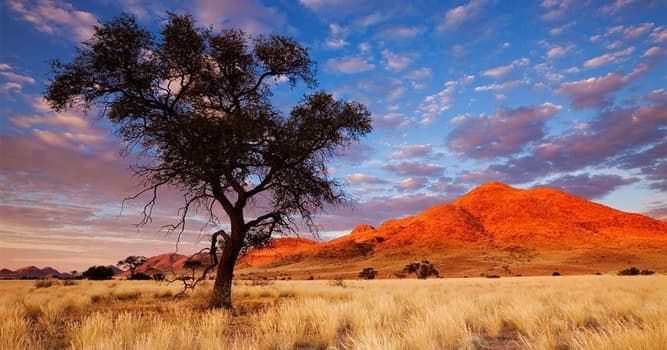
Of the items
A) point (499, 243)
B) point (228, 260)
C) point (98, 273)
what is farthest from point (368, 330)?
point (499, 243)

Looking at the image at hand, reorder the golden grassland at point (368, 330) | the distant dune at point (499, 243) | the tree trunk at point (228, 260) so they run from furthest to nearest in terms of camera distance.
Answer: the distant dune at point (499, 243) < the tree trunk at point (228, 260) < the golden grassland at point (368, 330)

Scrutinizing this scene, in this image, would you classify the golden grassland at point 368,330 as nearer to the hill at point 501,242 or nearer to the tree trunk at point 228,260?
the tree trunk at point 228,260

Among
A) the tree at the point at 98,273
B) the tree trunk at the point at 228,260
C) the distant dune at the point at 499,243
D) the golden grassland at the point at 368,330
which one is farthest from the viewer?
the distant dune at the point at 499,243

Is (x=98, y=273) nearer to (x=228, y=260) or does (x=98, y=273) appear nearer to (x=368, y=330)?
(x=228, y=260)

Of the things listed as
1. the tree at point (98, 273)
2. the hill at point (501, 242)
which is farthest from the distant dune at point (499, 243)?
the tree at point (98, 273)

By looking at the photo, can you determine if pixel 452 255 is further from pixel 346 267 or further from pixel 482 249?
pixel 346 267

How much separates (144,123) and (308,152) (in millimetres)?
5882

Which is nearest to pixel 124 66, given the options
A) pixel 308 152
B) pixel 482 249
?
pixel 308 152

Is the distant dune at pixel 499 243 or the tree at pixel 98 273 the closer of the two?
the tree at pixel 98 273

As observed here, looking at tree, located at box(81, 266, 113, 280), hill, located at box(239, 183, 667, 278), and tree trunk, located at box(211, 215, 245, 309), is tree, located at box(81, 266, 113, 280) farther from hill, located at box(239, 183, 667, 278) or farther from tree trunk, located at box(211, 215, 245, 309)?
tree trunk, located at box(211, 215, 245, 309)

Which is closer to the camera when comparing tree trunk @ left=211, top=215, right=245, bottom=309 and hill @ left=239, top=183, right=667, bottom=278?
tree trunk @ left=211, top=215, right=245, bottom=309

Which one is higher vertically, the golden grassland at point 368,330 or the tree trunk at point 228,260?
the tree trunk at point 228,260

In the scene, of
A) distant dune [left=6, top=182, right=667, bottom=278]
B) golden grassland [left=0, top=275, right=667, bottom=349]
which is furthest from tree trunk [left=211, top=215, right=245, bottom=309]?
distant dune [left=6, top=182, right=667, bottom=278]

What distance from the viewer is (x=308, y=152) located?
47.7 feet
